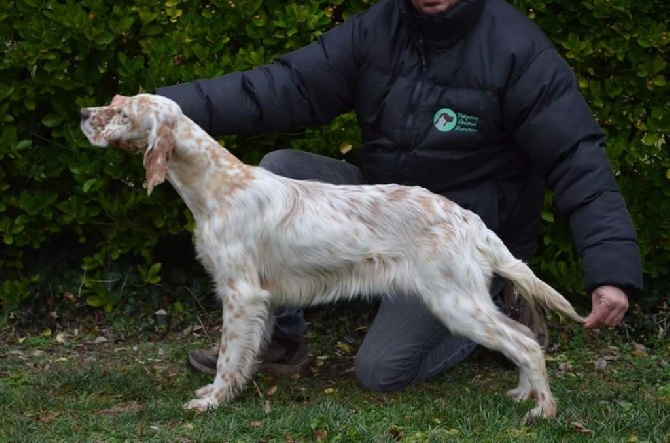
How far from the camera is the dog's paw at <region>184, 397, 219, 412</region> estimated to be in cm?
475

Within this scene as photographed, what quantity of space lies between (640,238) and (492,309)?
1.54 metres

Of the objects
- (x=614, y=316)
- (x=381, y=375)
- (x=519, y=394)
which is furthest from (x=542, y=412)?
(x=381, y=375)

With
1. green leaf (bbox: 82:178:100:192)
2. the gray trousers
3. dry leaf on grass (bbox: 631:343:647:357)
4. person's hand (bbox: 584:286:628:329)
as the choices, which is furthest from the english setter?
dry leaf on grass (bbox: 631:343:647:357)

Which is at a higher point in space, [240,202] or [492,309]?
[240,202]

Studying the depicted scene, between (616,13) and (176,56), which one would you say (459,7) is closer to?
(616,13)

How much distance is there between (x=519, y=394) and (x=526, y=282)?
1.70 ft

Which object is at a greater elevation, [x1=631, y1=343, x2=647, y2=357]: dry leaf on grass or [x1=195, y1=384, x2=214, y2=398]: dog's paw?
[x1=195, y1=384, x2=214, y2=398]: dog's paw

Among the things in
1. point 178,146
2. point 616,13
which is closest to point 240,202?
point 178,146

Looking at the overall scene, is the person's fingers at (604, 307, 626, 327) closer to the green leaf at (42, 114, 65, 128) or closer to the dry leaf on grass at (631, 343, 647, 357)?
the dry leaf on grass at (631, 343, 647, 357)

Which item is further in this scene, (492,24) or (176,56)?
(176,56)

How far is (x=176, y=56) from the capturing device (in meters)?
5.83

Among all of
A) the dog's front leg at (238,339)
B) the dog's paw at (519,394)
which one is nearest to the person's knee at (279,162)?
the dog's front leg at (238,339)

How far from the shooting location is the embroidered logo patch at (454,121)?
505 cm

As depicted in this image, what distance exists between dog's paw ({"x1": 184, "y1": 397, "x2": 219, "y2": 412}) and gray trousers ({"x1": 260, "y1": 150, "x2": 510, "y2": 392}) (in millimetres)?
770
